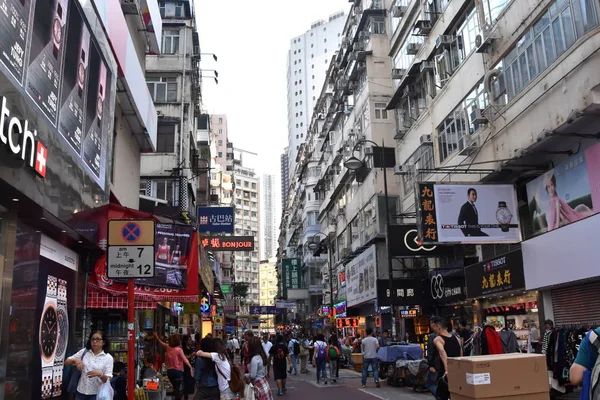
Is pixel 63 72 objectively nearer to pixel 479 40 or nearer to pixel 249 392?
pixel 249 392

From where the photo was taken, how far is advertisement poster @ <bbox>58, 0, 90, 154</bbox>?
9109 mm

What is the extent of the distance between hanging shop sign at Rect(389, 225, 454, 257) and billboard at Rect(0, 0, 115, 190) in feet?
51.3

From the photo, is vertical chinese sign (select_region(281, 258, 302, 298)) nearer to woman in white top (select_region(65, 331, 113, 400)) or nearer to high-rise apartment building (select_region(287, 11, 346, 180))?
woman in white top (select_region(65, 331, 113, 400))

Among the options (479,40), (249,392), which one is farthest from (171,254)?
(479,40)

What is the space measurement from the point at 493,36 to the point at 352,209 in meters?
23.1

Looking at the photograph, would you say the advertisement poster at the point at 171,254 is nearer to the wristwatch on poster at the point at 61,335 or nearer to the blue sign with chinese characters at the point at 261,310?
the wristwatch on poster at the point at 61,335

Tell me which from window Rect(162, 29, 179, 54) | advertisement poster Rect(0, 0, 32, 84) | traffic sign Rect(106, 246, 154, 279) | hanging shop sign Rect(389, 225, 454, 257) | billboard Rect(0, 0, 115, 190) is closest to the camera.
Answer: advertisement poster Rect(0, 0, 32, 84)

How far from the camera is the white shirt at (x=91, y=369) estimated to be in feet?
24.3

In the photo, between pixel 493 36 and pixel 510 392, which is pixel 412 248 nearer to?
pixel 493 36

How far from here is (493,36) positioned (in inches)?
677

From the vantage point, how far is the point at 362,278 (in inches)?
1302

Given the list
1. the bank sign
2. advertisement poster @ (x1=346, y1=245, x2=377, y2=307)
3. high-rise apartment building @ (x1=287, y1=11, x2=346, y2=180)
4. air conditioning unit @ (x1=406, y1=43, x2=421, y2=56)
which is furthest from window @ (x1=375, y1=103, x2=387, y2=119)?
high-rise apartment building @ (x1=287, y1=11, x2=346, y2=180)

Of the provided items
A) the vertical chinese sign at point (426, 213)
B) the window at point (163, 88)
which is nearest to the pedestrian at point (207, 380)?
the vertical chinese sign at point (426, 213)

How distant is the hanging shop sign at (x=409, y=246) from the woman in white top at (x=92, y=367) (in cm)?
1853
